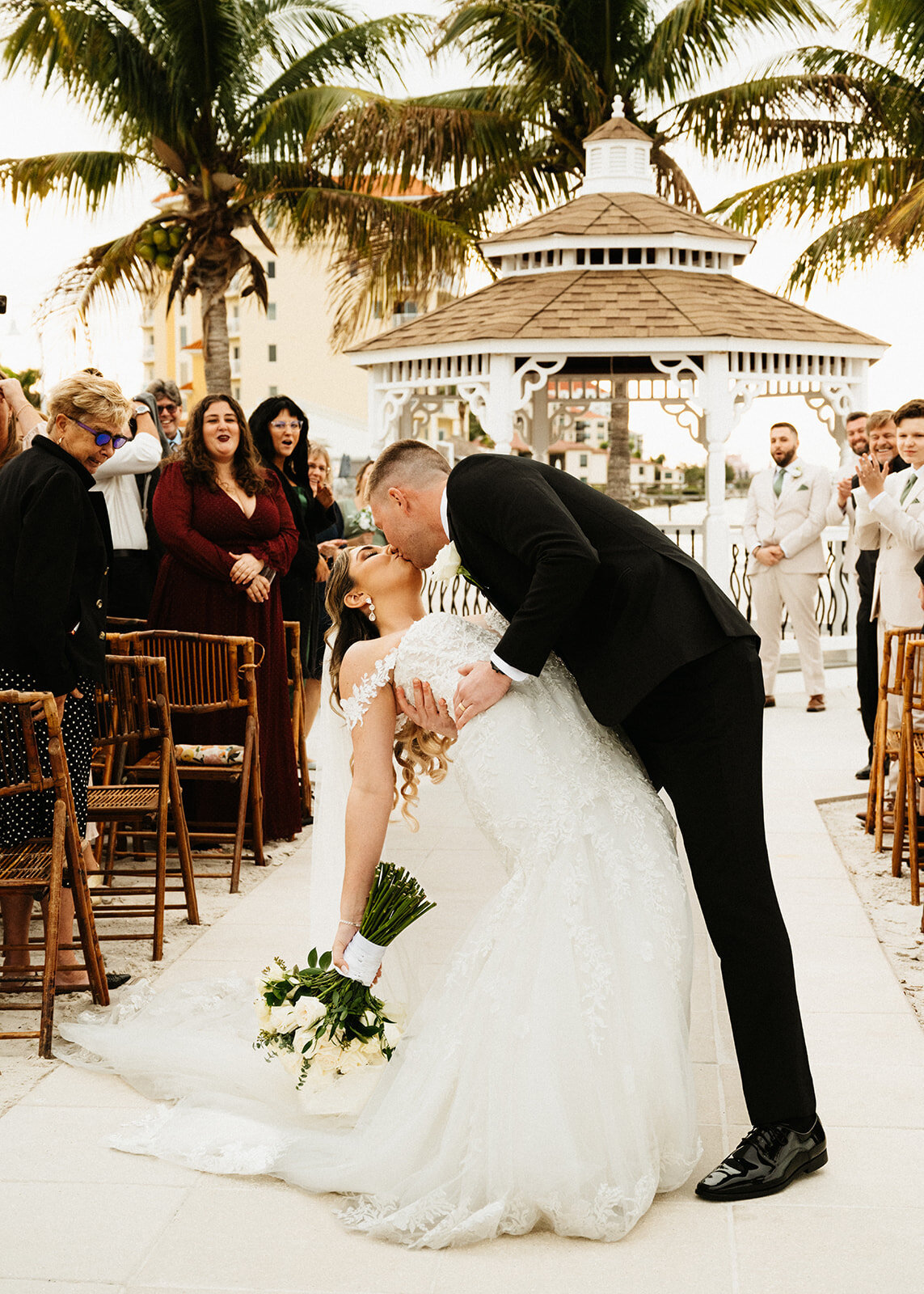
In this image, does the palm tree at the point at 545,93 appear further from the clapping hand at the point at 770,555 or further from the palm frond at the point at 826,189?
the clapping hand at the point at 770,555

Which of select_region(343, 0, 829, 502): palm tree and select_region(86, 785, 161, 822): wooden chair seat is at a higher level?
select_region(343, 0, 829, 502): palm tree

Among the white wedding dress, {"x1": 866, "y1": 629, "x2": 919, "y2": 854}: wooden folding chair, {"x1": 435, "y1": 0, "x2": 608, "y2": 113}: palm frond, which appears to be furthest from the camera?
{"x1": 435, "y1": 0, "x2": 608, "y2": 113}: palm frond

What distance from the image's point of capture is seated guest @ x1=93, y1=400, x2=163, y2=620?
707 cm

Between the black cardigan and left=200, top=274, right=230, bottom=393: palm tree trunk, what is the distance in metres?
14.7

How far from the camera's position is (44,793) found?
15.0 feet

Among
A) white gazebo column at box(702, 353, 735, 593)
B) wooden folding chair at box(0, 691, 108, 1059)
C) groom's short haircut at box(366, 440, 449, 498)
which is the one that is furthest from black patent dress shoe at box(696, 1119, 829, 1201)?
white gazebo column at box(702, 353, 735, 593)

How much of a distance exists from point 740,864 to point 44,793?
2408 mm

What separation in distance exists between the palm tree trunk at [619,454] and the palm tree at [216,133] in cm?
341

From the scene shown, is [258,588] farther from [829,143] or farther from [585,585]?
[829,143]

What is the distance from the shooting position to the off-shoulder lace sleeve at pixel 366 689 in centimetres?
356

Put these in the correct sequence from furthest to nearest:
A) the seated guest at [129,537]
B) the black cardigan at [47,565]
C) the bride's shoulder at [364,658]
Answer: the seated guest at [129,537] → the black cardigan at [47,565] → the bride's shoulder at [364,658]

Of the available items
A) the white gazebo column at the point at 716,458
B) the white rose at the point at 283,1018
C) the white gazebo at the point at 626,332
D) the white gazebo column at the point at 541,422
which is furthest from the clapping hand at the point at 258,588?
the white gazebo column at the point at 541,422

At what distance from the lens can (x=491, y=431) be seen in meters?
→ 15.2

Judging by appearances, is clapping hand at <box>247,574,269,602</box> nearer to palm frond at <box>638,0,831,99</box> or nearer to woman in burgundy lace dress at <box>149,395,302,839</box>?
woman in burgundy lace dress at <box>149,395,302,839</box>
